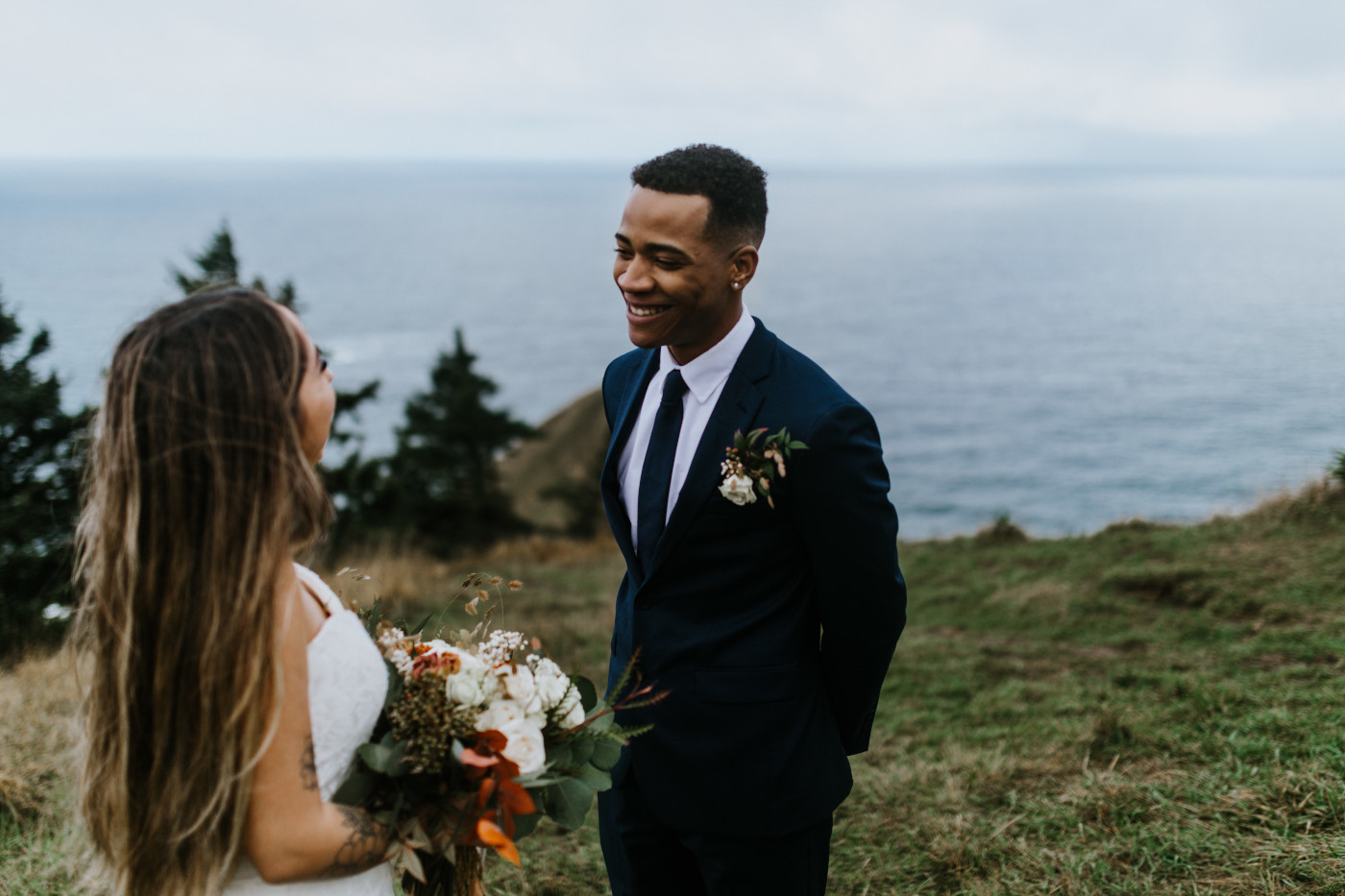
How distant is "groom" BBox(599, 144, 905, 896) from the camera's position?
243cm

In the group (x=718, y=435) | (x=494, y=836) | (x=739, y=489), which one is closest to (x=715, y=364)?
(x=718, y=435)

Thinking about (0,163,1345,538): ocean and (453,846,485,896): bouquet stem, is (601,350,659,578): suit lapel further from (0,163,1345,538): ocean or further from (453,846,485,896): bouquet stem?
(0,163,1345,538): ocean

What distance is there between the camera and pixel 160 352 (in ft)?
5.57

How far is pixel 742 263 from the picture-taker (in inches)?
103

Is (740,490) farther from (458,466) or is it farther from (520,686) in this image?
(458,466)

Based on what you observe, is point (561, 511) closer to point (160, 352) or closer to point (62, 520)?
point (62, 520)

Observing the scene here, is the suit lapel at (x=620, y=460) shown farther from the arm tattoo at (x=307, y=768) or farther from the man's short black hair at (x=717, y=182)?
the arm tattoo at (x=307, y=768)

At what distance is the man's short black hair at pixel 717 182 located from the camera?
2.51 meters

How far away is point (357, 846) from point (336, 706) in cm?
28

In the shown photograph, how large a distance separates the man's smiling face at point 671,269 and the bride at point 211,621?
97 centimetres

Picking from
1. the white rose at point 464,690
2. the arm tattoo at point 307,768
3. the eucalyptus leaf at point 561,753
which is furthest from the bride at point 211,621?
the eucalyptus leaf at point 561,753

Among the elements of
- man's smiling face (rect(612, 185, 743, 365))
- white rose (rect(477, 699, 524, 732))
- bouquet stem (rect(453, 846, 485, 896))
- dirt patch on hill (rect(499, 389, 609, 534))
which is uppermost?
man's smiling face (rect(612, 185, 743, 365))

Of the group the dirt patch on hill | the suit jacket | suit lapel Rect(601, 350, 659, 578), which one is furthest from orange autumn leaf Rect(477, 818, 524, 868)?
the dirt patch on hill

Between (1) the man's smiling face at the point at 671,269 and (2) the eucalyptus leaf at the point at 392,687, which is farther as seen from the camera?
(1) the man's smiling face at the point at 671,269
